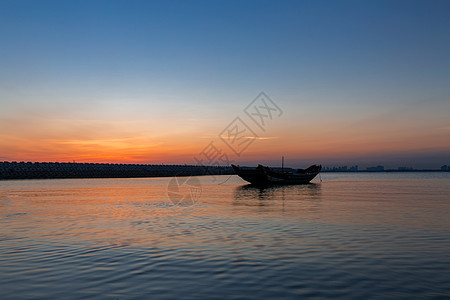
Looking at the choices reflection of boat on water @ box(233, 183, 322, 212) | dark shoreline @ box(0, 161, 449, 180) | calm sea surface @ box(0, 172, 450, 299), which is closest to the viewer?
calm sea surface @ box(0, 172, 450, 299)

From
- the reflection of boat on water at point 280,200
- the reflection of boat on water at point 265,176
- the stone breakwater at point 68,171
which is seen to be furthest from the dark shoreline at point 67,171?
the reflection of boat on water at point 280,200

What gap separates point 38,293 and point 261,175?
60865mm

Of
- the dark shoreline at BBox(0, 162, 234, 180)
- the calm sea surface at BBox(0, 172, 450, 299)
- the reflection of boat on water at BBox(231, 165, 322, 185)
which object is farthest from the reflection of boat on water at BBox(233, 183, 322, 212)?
the dark shoreline at BBox(0, 162, 234, 180)

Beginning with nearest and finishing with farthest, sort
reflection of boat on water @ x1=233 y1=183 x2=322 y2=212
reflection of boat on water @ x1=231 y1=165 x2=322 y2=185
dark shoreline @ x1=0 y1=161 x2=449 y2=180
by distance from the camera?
reflection of boat on water @ x1=233 y1=183 x2=322 y2=212
reflection of boat on water @ x1=231 y1=165 x2=322 y2=185
dark shoreline @ x1=0 y1=161 x2=449 y2=180

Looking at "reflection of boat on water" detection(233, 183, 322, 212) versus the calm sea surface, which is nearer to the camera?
the calm sea surface

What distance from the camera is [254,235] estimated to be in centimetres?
1673

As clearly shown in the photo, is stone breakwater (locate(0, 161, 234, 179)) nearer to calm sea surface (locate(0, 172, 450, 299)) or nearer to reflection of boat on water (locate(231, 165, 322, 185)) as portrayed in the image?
reflection of boat on water (locate(231, 165, 322, 185))

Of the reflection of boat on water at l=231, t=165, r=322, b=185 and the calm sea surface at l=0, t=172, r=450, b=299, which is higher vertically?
the reflection of boat on water at l=231, t=165, r=322, b=185

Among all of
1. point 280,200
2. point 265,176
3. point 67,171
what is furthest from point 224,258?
point 67,171

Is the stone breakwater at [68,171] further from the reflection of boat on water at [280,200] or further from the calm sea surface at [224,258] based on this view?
the calm sea surface at [224,258]

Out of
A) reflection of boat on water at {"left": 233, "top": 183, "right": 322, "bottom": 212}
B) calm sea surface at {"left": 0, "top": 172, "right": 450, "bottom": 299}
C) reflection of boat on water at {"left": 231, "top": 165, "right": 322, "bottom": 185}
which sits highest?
reflection of boat on water at {"left": 231, "top": 165, "right": 322, "bottom": 185}

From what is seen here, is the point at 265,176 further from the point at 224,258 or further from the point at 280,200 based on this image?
the point at 224,258

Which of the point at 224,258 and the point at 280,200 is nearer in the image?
the point at 224,258

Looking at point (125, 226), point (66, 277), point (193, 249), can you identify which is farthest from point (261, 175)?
point (66, 277)
